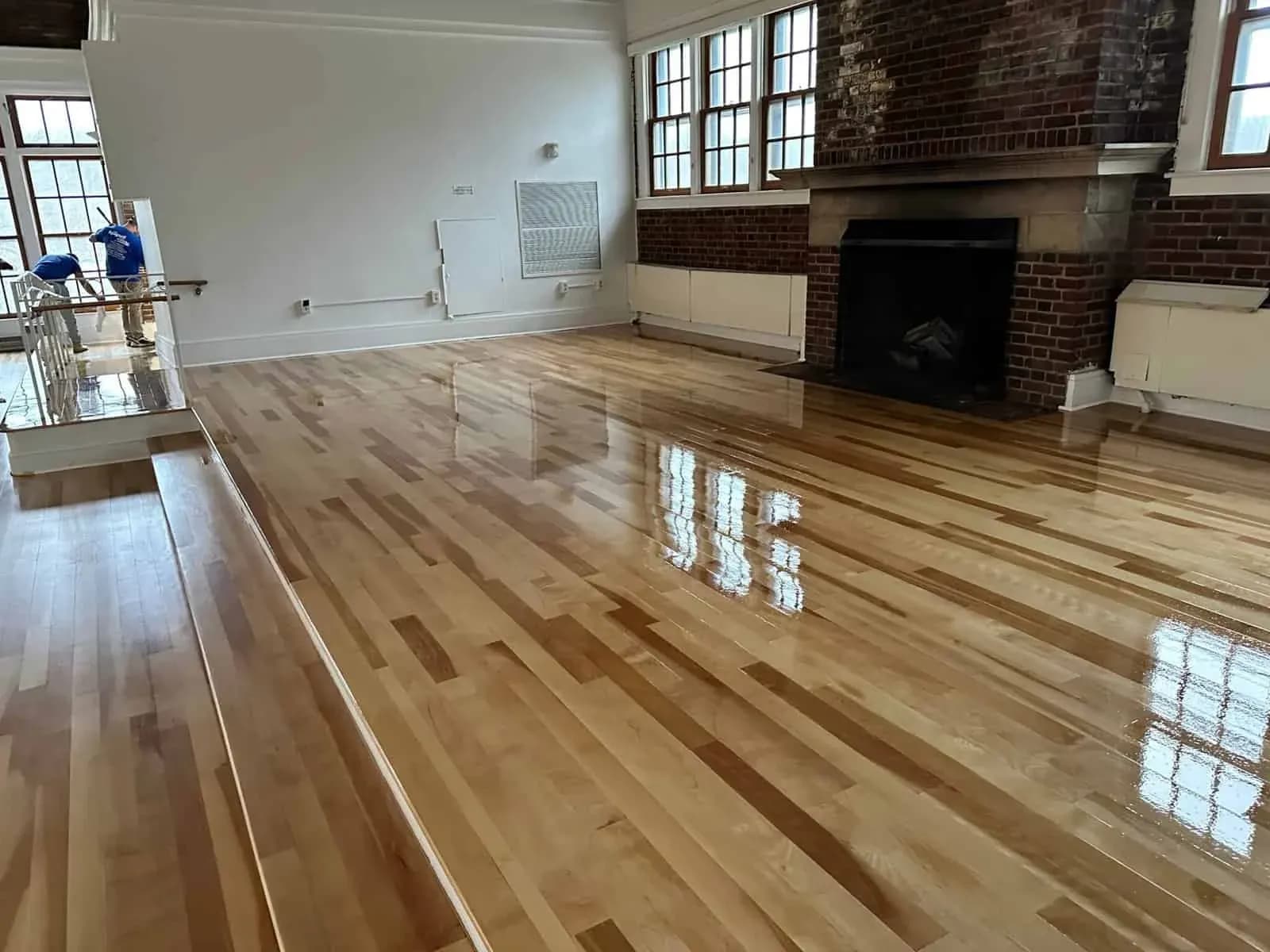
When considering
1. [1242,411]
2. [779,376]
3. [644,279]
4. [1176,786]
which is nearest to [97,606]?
[1176,786]

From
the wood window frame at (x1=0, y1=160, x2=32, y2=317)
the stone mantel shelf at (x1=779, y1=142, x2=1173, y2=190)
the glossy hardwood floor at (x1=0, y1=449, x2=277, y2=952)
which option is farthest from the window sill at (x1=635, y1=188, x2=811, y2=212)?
the wood window frame at (x1=0, y1=160, x2=32, y2=317)

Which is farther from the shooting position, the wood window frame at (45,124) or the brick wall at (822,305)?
the wood window frame at (45,124)

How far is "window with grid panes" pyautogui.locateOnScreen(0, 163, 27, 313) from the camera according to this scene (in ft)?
32.9

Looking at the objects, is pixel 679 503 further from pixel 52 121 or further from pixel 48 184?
pixel 52 121

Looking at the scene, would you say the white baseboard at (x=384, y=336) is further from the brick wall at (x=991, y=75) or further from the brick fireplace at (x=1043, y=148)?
the brick fireplace at (x=1043, y=148)

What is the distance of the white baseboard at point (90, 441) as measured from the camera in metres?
5.05

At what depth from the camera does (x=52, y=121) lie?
10195 millimetres

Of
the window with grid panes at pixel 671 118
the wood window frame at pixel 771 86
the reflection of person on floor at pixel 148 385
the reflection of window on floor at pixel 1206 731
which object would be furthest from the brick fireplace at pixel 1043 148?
the reflection of person on floor at pixel 148 385

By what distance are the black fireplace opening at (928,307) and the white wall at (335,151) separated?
12.7 ft

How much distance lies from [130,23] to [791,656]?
752 cm

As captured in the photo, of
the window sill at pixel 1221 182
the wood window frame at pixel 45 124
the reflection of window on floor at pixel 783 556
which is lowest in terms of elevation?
the reflection of window on floor at pixel 783 556

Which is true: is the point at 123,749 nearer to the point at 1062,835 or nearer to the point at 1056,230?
the point at 1062,835

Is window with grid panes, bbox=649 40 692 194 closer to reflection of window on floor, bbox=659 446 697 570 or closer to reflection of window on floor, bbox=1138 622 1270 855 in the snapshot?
reflection of window on floor, bbox=659 446 697 570

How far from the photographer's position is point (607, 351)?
785cm
